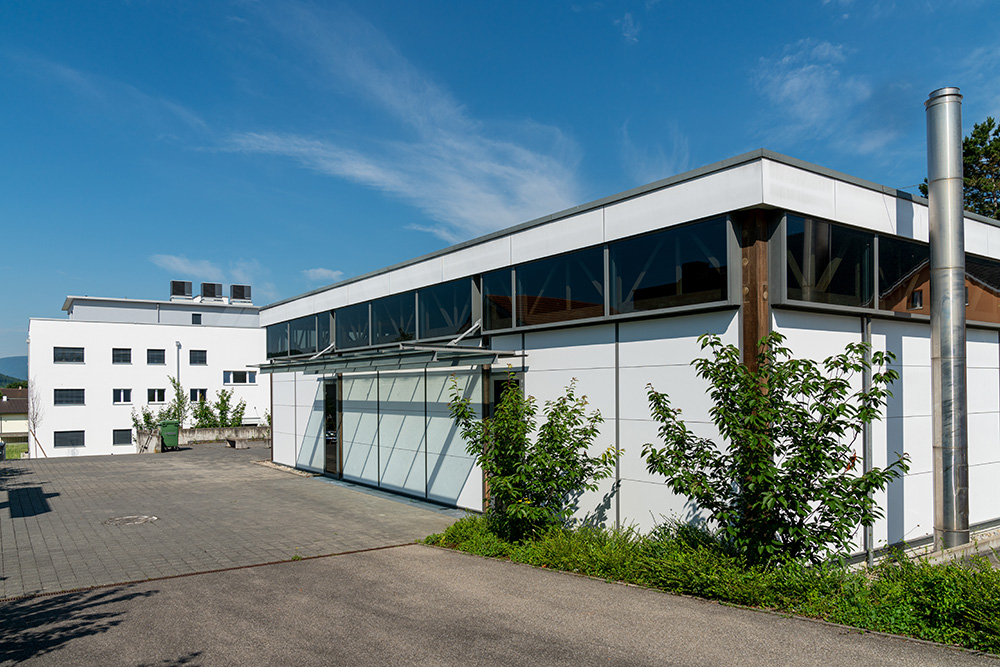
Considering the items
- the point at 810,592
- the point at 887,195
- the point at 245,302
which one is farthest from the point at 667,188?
the point at 245,302

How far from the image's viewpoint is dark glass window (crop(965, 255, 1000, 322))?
11.3m

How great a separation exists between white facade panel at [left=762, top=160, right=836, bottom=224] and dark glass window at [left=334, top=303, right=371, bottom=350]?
443 inches

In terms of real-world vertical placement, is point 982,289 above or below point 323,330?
above

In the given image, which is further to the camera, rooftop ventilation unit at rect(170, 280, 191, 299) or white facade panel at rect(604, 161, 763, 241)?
rooftop ventilation unit at rect(170, 280, 191, 299)

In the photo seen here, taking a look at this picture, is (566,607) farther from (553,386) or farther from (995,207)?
(995,207)

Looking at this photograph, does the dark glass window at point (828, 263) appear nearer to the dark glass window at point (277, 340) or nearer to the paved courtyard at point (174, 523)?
the paved courtyard at point (174, 523)

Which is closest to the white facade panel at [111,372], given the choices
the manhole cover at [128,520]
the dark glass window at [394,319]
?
the dark glass window at [394,319]

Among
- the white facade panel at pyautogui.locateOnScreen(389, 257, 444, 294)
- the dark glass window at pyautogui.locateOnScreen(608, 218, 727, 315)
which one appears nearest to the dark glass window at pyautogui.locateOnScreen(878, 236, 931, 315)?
the dark glass window at pyautogui.locateOnScreen(608, 218, 727, 315)

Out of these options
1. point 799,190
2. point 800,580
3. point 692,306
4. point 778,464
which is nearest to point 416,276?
point 692,306

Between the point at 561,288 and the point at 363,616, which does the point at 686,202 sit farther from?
the point at 363,616

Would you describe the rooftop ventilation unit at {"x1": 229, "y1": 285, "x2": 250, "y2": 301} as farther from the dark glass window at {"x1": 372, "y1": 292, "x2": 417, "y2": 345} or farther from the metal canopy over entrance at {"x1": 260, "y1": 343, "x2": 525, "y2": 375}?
the dark glass window at {"x1": 372, "y1": 292, "x2": 417, "y2": 345}

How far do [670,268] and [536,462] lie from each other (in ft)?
10.8

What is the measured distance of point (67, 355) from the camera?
4034 cm

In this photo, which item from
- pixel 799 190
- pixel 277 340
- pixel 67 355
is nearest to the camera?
pixel 799 190
